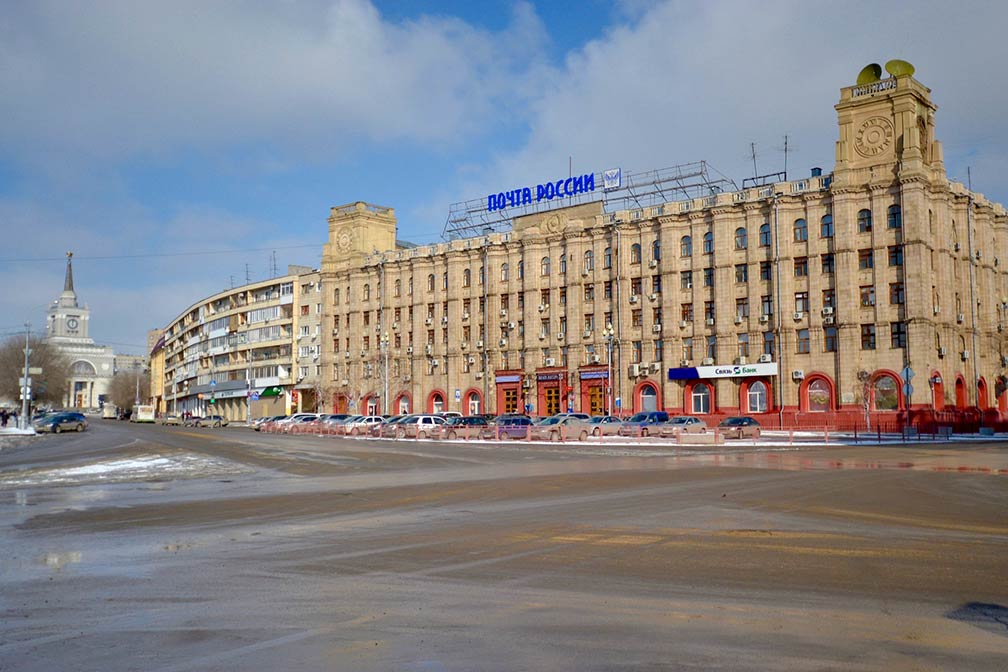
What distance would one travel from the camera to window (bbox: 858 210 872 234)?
183ft

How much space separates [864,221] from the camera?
2201 inches

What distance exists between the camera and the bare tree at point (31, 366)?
290 feet

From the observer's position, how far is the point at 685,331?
209 feet

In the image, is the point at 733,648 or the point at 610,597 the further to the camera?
the point at 610,597

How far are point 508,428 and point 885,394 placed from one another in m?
24.1

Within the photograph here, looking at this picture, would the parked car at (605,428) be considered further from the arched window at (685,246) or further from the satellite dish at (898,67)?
the satellite dish at (898,67)

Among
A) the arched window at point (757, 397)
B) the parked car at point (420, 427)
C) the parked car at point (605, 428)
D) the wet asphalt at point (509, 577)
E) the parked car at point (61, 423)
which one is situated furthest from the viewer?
the parked car at point (61, 423)

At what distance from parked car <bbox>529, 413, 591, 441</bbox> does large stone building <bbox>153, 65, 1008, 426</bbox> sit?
15415 mm

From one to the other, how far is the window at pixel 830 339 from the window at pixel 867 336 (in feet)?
5.74

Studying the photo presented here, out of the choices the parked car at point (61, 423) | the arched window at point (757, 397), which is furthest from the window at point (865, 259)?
the parked car at point (61, 423)

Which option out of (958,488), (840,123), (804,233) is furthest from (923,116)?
(958,488)

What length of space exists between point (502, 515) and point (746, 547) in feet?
15.6

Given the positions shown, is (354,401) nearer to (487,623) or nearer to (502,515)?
(502,515)

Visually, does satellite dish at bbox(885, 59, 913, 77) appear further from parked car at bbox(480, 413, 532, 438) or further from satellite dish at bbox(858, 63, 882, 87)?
parked car at bbox(480, 413, 532, 438)
